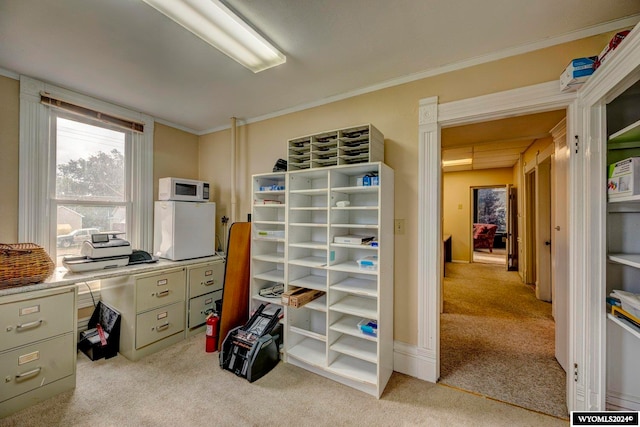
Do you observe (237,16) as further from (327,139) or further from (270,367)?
(270,367)

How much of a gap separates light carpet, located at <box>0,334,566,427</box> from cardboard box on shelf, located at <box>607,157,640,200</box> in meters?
1.45

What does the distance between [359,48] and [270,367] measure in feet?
8.50

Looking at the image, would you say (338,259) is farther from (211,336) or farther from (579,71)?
(579,71)

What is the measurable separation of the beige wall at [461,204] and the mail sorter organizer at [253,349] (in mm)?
5973

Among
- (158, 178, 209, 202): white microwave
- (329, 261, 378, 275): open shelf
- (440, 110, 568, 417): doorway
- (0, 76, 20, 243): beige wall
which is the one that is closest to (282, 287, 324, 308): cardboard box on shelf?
(329, 261, 378, 275): open shelf

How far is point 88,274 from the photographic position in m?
2.06

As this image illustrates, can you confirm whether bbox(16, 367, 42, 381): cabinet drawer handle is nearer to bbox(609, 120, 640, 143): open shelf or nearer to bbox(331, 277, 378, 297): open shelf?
bbox(331, 277, 378, 297): open shelf

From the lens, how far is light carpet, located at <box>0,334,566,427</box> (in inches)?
63.9

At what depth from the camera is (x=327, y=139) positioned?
2215mm

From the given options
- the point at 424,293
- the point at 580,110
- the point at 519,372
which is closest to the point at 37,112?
the point at 424,293

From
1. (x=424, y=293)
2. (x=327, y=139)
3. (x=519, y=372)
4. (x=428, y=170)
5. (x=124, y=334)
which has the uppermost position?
(x=327, y=139)

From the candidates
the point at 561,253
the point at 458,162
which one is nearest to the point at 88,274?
the point at 561,253

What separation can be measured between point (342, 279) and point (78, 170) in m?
2.87

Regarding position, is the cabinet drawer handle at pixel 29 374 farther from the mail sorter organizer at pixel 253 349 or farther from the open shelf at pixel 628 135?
the open shelf at pixel 628 135
